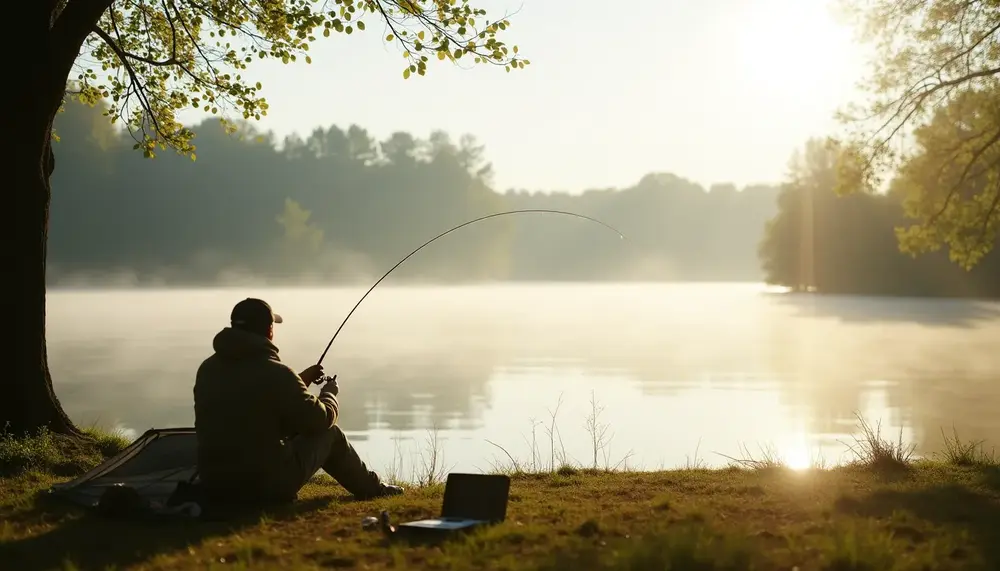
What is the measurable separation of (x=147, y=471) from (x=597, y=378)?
15672mm

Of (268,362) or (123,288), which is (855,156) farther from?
(123,288)

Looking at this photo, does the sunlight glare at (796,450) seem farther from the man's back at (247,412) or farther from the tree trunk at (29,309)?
the tree trunk at (29,309)

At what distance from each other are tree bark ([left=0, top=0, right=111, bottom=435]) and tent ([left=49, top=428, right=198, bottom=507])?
1.96m

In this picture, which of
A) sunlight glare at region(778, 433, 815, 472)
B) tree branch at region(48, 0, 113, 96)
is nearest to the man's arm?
tree branch at region(48, 0, 113, 96)

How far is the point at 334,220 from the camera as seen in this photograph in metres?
127

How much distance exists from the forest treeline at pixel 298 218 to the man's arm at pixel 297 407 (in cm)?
8696

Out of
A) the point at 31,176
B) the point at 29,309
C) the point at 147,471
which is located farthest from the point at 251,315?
the point at 31,176

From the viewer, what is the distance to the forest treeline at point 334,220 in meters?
68.6

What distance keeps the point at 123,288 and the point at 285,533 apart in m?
79.6

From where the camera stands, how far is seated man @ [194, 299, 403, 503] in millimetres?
6145

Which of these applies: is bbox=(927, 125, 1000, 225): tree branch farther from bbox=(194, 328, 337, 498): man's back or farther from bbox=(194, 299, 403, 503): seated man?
bbox=(194, 328, 337, 498): man's back

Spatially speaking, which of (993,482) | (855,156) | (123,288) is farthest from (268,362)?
(123,288)

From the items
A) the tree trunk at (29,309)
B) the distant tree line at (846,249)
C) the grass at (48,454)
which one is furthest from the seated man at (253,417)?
the distant tree line at (846,249)

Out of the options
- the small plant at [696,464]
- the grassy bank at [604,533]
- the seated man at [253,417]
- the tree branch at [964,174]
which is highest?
the tree branch at [964,174]
